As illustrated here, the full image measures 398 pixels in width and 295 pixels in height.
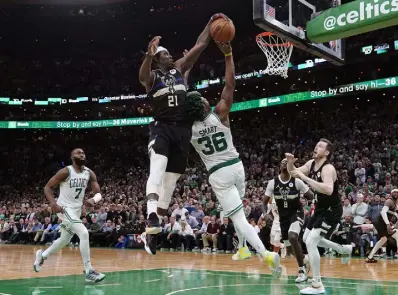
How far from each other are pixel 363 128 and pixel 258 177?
6.12 m

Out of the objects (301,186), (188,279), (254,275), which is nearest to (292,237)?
(301,186)

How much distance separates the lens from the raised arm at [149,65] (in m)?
5.55

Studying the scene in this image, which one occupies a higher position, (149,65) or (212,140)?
(149,65)

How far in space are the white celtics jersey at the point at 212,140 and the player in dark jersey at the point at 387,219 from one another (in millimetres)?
8007

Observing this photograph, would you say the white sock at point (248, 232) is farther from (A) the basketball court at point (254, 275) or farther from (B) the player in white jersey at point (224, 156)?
(A) the basketball court at point (254, 275)

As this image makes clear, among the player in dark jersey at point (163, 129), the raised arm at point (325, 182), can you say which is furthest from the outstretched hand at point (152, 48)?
the raised arm at point (325, 182)

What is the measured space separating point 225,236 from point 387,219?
5.89 meters

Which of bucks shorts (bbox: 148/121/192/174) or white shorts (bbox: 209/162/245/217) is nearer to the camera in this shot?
bucks shorts (bbox: 148/121/192/174)

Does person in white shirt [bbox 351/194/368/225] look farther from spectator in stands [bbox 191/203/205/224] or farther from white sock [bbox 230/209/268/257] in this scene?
white sock [bbox 230/209/268/257]

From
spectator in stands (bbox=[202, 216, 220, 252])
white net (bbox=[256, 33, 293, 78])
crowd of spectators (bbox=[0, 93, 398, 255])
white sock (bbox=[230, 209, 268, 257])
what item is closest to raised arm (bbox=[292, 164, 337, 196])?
white sock (bbox=[230, 209, 268, 257])

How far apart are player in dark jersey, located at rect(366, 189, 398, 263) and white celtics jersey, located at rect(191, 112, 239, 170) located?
26.3 ft

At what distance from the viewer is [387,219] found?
12.9 metres

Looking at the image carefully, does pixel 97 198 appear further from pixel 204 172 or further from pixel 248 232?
pixel 204 172

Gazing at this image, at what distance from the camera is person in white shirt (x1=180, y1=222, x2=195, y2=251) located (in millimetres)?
18034
